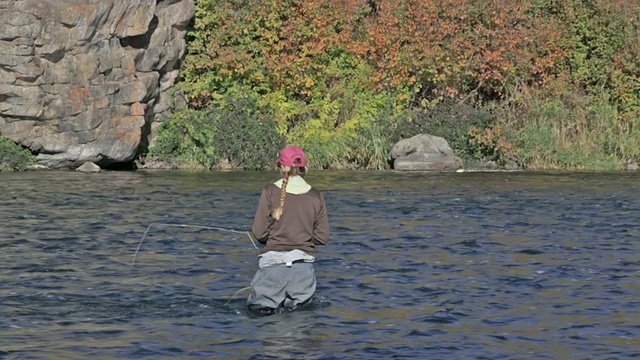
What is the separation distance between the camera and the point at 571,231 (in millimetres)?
18781

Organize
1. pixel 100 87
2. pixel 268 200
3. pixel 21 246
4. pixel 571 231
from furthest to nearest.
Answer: pixel 100 87
pixel 571 231
pixel 21 246
pixel 268 200

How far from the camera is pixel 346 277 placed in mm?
14430

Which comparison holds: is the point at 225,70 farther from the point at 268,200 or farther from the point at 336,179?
the point at 268,200

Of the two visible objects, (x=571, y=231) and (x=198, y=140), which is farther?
(x=198, y=140)

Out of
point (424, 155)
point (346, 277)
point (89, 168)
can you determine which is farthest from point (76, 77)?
point (346, 277)

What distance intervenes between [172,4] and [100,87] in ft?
11.0

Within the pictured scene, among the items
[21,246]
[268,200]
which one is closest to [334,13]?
[21,246]

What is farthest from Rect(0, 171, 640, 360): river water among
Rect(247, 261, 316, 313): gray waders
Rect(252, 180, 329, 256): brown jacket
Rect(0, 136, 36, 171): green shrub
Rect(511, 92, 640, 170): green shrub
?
Rect(511, 92, 640, 170): green shrub

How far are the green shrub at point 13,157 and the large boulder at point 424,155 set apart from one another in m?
9.21

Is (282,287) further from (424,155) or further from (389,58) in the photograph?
(389,58)

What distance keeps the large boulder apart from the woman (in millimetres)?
19134

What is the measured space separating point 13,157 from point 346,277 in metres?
17.6

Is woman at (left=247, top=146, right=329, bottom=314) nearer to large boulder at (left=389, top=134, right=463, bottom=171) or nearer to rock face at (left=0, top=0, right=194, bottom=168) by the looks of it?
large boulder at (left=389, top=134, right=463, bottom=171)

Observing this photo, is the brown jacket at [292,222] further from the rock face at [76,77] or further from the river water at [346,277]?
the rock face at [76,77]
